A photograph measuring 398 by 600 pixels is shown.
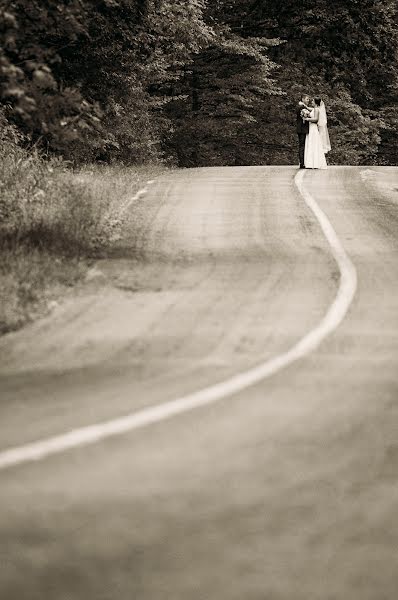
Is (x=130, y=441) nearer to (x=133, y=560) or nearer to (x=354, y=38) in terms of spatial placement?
(x=133, y=560)

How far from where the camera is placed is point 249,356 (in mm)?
9688

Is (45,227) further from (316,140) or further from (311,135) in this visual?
(316,140)

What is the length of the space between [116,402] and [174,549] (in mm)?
2879

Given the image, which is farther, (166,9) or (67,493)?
(166,9)

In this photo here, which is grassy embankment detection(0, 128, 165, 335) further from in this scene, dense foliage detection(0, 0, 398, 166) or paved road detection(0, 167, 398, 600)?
dense foliage detection(0, 0, 398, 166)

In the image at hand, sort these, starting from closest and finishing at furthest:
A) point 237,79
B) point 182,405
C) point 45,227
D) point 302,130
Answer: point 182,405
point 45,227
point 302,130
point 237,79

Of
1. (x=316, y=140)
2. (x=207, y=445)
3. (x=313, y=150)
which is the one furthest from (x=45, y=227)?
(x=316, y=140)

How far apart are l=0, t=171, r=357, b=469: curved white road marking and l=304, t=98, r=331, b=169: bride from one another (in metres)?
21.8

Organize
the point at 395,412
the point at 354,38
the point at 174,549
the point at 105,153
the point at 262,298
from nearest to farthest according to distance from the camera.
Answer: the point at 174,549, the point at 395,412, the point at 262,298, the point at 105,153, the point at 354,38

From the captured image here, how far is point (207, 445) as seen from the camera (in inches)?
274

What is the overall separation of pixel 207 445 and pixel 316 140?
92.9 feet

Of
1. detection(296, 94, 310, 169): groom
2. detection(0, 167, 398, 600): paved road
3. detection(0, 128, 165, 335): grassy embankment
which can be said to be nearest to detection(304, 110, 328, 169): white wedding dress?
detection(296, 94, 310, 169): groom

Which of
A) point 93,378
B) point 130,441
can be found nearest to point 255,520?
point 130,441

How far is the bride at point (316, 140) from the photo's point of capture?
34344mm
